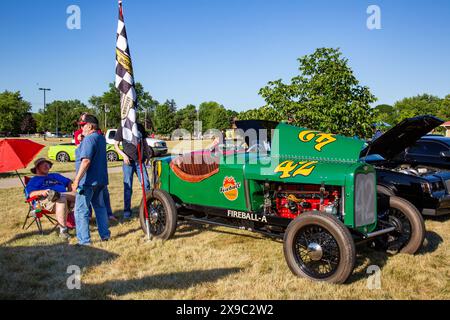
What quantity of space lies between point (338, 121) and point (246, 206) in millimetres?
4870

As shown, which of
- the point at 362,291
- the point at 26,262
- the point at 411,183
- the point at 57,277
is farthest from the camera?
the point at 411,183

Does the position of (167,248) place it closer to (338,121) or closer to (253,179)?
(253,179)

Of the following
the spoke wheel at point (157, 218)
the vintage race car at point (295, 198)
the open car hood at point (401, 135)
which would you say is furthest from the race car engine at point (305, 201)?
the spoke wheel at point (157, 218)

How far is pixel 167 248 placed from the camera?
5336 millimetres

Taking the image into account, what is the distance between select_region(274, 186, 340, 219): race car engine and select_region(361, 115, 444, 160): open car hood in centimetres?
150

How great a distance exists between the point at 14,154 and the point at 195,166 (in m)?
3.17

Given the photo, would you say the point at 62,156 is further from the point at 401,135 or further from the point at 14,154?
the point at 401,135

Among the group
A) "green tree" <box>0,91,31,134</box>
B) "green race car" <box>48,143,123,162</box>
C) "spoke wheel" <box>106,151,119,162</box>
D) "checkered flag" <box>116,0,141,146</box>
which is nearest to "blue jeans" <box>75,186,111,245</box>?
"checkered flag" <box>116,0,141,146</box>

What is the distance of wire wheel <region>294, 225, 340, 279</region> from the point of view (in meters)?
3.99

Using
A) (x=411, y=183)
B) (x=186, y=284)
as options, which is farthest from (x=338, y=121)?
(x=186, y=284)

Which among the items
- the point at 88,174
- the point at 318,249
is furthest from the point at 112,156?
the point at 318,249

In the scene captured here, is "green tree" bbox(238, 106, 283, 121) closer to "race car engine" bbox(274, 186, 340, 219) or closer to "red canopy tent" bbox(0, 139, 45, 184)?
"race car engine" bbox(274, 186, 340, 219)

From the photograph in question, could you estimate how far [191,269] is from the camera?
4504mm

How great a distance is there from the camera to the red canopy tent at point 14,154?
6.10 meters
